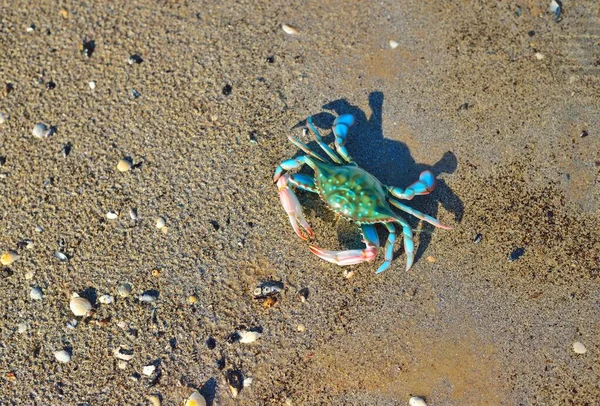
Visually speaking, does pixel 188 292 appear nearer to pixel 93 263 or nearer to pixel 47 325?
pixel 93 263

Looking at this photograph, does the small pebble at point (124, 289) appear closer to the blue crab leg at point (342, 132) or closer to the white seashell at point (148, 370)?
the white seashell at point (148, 370)

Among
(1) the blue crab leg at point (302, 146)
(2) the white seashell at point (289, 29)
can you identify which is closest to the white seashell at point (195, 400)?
(1) the blue crab leg at point (302, 146)

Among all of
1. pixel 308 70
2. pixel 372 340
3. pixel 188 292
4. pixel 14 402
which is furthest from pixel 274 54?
pixel 14 402

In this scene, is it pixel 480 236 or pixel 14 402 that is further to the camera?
pixel 480 236

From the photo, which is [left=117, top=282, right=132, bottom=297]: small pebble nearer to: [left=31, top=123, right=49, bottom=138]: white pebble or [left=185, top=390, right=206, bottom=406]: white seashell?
[left=185, top=390, right=206, bottom=406]: white seashell

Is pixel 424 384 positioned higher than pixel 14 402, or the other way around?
pixel 424 384

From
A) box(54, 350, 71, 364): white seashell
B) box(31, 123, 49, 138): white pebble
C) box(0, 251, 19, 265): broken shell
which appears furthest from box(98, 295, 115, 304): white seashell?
box(31, 123, 49, 138): white pebble

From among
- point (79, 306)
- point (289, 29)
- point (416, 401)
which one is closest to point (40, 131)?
point (79, 306)

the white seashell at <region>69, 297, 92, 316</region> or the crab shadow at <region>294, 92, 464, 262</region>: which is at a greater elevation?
the crab shadow at <region>294, 92, 464, 262</region>
